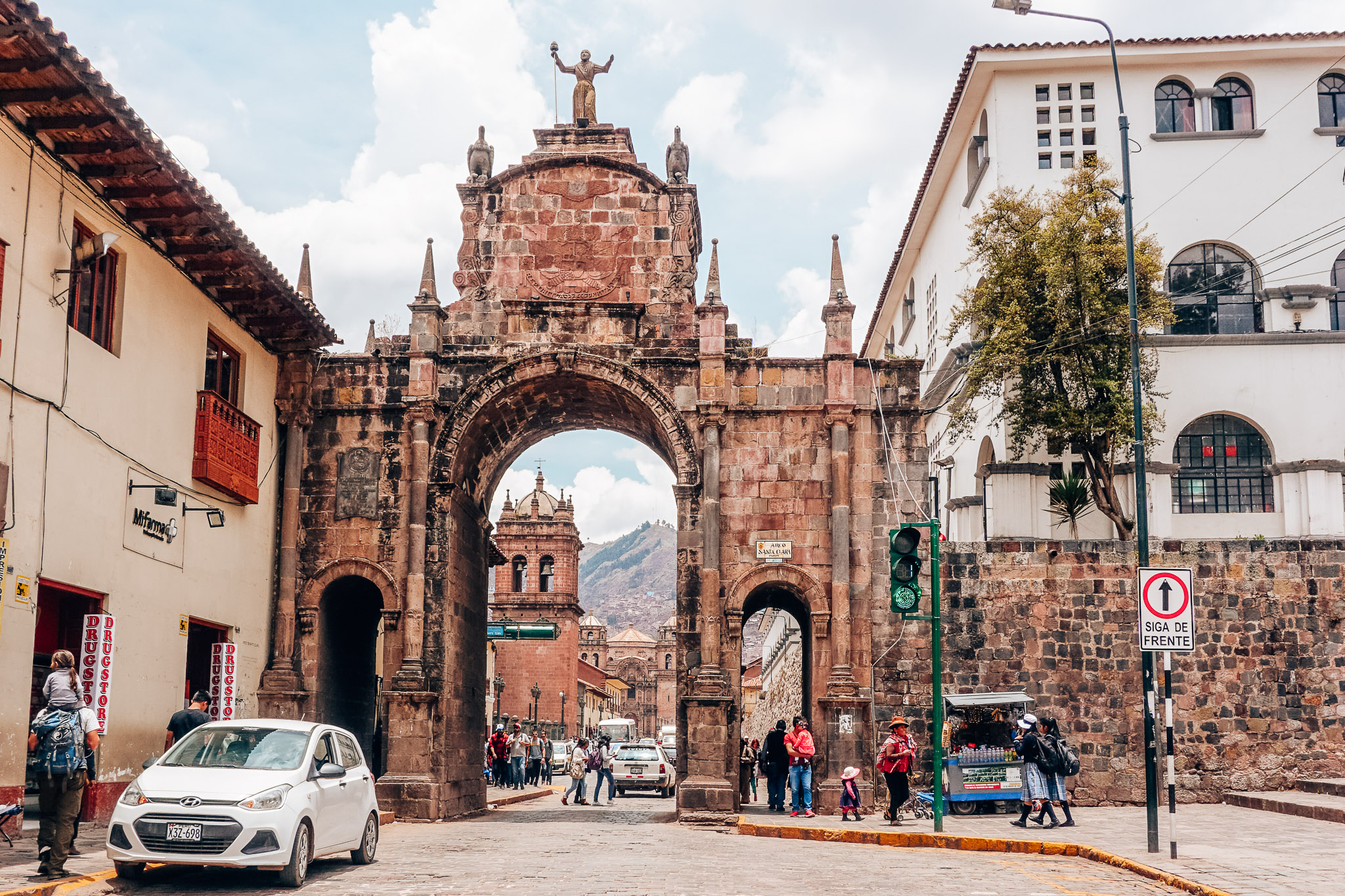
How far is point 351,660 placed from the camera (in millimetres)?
26812

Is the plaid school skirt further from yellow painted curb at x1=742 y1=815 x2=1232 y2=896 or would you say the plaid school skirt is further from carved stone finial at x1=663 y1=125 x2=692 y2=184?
carved stone finial at x1=663 y1=125 x2=692 y2=184

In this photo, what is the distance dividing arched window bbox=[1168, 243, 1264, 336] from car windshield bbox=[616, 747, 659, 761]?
59.5ft

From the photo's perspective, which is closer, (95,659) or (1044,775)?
(95,659)

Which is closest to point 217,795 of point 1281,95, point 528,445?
point 528,445

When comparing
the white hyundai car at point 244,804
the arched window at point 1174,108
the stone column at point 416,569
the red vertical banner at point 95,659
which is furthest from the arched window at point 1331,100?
the red vertical banner at point 95,659

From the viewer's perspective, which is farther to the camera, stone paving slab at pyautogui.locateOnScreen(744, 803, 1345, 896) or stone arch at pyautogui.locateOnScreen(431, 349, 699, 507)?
stone arch at pyautogui.locateOnScreen(431, 349, 699, 507)

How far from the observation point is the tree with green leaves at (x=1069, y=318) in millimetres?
26078

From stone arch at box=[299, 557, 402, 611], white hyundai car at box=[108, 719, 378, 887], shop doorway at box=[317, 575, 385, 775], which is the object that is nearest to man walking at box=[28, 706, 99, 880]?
white hyundai car at box=[108, 719, 378, 887]

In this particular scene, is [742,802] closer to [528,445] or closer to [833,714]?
[833,714]

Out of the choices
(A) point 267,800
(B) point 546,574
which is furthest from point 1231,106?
(B) point 546,574

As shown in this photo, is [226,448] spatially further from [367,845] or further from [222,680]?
[367,845]

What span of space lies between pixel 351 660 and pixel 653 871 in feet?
49.8

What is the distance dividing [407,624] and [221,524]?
167 inches

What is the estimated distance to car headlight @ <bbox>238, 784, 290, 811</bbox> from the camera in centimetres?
1134
